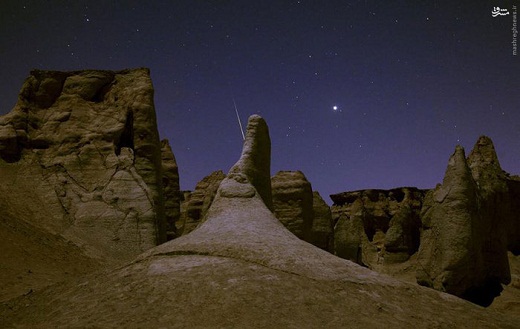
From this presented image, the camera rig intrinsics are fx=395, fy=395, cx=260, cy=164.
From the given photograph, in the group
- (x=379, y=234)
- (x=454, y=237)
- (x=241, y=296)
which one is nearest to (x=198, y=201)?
(x=454, y=237)

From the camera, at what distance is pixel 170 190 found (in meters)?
16.3

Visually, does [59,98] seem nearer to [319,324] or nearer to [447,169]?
[319,324]

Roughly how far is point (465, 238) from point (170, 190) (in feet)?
36.2

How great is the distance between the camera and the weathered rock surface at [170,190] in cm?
1527

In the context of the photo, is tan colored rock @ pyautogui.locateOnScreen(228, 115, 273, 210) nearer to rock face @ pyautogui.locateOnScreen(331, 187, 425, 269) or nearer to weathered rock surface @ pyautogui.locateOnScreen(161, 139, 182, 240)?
weathered rock surface @ pyautogui.locateOnScreen(161, 139, 182, 240)

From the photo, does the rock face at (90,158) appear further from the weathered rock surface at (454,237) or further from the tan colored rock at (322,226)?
the tan colored rock at (322,226)

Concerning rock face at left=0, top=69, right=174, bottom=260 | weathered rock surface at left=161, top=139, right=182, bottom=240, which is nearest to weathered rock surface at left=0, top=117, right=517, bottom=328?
rock face at left=0, top=69, right=174, bottom=260

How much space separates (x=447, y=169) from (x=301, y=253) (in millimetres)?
7304

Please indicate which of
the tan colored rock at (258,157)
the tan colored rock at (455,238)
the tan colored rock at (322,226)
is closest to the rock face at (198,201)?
the tan colored rock at (322,226)

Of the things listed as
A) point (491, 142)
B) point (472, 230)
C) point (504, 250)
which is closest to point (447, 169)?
point (472, 230)

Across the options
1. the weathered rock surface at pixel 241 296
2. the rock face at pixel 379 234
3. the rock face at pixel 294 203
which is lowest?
the rock face at pixel 379 234

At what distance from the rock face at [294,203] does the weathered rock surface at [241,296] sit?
29.1 ft

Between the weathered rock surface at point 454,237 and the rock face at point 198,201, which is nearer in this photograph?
the weathered rock surface at point 454,237

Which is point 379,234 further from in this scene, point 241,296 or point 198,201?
point 241,296
